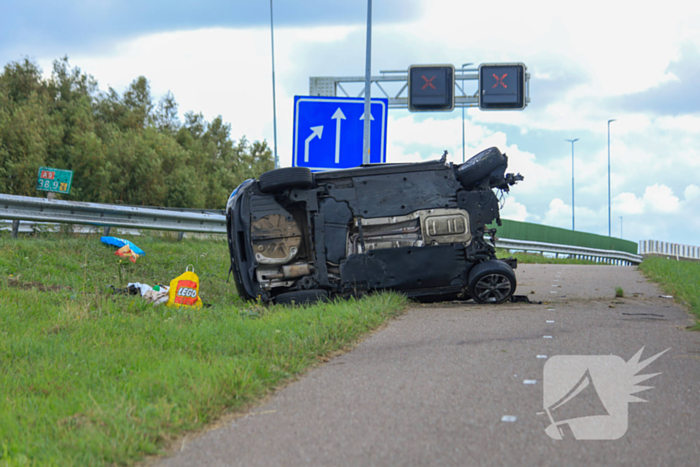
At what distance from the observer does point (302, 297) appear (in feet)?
26.8

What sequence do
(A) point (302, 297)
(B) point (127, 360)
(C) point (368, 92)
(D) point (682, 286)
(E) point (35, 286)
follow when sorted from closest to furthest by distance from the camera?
(B) point (127, 360) < (A) point (302, 297) < (E) point (35, 286) < (D) point (682, 286) < (C) point (368, 92)

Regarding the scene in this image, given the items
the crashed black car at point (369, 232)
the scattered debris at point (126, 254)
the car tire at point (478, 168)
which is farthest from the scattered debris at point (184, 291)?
the car tire at point (478, 168)

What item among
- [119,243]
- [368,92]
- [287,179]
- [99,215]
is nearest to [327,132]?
[368,92]

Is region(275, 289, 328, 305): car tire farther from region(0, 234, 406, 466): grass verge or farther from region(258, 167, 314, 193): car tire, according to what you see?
region(258, 167, 314, 193): car tire

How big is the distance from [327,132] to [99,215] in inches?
188

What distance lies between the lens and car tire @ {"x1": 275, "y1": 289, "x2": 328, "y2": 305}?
26.7 feet

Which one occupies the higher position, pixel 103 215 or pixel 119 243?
pixel 103 215

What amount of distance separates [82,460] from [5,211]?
397 inches

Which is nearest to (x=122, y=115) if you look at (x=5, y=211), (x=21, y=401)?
(x=5, y=211)

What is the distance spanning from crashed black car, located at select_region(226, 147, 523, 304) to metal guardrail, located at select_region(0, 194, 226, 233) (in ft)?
18.3

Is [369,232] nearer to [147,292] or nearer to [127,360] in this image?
[147,292]

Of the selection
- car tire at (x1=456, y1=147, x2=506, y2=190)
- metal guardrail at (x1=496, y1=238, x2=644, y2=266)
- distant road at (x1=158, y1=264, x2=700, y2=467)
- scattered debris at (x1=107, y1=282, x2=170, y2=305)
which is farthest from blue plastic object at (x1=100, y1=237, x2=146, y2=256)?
metal guardrail at (x1=496, y1=238, x2=644, y2=266)

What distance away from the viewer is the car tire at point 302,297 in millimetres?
8133

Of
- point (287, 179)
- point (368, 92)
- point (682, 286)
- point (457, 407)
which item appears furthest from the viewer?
point (368, 92)
